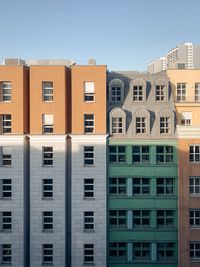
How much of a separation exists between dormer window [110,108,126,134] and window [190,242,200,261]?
13.9 m

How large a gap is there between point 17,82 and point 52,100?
4.04 m

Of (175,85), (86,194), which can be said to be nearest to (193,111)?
(175,85)

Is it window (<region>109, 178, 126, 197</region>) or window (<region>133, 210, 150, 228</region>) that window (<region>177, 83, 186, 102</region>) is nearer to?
window (<region>109, 178, 126, 197</region>)

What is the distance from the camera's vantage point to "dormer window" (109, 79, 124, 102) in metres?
40.1

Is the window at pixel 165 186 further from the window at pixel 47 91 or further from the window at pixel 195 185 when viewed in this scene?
the window at pixel 47 91

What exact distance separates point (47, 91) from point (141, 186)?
14143mm

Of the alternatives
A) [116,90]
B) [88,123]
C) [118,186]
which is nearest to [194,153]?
[118,186]

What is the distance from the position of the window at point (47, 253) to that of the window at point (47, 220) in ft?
5.70

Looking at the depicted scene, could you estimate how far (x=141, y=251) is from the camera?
38688mm

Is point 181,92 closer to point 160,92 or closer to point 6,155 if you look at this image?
point 160,92

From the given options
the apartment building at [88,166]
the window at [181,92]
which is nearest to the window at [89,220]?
the apartment building at [88,166]

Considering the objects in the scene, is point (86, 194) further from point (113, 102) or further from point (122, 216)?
point (113, 102)

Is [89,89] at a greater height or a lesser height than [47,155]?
greater

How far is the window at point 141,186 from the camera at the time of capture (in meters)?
38.7
